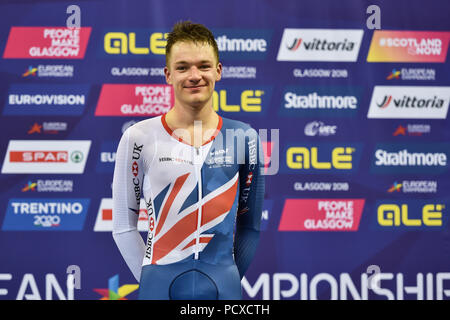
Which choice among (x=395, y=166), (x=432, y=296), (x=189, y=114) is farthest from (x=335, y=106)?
(x=189, y=114)

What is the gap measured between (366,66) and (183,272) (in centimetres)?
295

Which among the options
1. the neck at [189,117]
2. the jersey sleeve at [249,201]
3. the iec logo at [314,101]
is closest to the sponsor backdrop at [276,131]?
the iec logo at [314,101]

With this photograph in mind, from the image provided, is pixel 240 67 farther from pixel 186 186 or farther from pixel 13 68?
pixel 186 186

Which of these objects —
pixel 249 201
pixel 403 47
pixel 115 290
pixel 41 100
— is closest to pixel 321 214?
pixel 403 47

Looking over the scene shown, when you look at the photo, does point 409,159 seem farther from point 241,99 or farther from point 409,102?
point 241,99

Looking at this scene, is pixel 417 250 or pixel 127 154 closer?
pixel 127 154

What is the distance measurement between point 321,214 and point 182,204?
98.2 inches

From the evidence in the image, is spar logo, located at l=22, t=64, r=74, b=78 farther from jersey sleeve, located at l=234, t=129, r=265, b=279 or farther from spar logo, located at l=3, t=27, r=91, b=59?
jersey sleeve, located at l=234, t=129, r=265, b=279

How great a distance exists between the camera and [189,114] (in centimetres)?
181

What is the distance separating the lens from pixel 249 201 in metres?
1.95

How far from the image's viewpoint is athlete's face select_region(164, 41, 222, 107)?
5.66ft

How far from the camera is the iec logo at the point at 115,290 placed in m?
3.99

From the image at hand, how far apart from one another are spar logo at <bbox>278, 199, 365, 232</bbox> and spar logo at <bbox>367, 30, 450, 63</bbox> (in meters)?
1.21

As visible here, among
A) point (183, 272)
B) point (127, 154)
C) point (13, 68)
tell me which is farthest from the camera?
point (13, 68)
